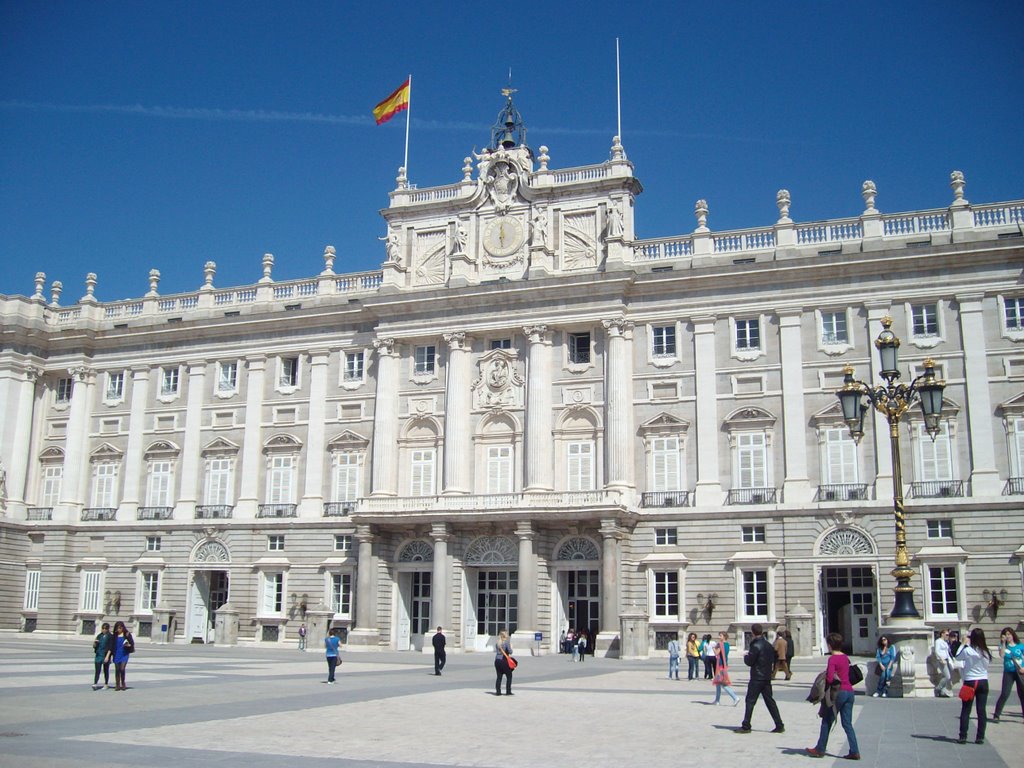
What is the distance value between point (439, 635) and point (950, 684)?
43.4 ft

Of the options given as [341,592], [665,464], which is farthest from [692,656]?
[341,592]

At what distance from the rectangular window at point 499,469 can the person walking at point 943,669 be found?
82.2 feet

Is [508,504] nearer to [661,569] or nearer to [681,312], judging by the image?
[661,569]

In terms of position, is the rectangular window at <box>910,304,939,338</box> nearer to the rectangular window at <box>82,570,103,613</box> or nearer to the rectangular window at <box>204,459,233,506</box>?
the rectangular window at <box>204,459,233,506</box>

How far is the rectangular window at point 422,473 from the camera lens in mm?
48000

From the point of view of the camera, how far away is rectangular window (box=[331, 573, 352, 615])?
48.3 metres

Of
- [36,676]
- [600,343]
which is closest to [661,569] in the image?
[600,343]

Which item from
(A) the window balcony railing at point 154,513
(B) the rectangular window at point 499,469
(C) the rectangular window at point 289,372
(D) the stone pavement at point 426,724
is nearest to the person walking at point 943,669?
(D) the stone pavement at point 426,724

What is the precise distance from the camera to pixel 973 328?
41.1m

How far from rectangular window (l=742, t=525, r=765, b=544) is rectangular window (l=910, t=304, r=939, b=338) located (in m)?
9.95

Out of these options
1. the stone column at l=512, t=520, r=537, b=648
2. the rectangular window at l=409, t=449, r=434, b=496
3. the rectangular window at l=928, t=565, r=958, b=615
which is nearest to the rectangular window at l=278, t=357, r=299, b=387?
the rectangular window at l=409, t=449, r=434, b=496

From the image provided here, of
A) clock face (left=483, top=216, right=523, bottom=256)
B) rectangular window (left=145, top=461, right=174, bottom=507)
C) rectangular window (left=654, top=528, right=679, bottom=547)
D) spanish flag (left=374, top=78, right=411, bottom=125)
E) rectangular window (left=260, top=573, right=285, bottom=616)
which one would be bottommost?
rectangular window (left=260, top=573, right=285, bottom=616)

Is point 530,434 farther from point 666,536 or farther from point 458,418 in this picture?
point 666,536

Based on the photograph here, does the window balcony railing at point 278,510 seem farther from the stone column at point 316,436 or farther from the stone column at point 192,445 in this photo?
the stone column at point 192,445
